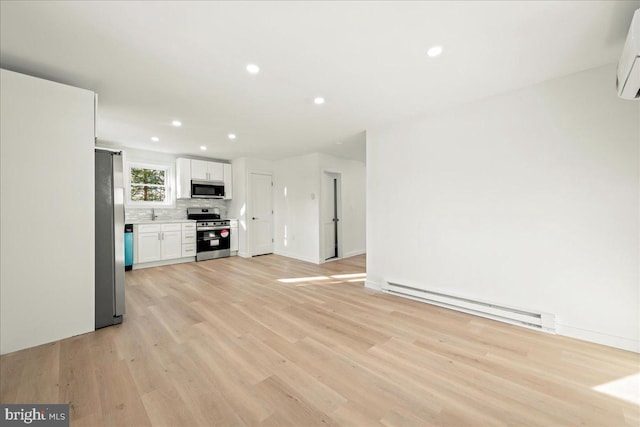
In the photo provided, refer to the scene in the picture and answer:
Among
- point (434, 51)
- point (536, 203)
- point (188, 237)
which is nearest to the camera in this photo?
point (434, 51)

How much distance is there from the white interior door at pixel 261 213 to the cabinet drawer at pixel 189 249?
1.36 m

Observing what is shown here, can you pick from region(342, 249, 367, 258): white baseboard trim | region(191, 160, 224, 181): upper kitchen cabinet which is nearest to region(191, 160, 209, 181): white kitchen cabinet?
region(191, 160, 224, 181): upper kitchen cabinet

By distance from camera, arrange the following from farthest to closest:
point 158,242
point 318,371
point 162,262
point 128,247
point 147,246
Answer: point 162,262, point 158,242, point 147,246, point 128,247, point 318,371

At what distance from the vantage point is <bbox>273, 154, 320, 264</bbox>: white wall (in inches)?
226

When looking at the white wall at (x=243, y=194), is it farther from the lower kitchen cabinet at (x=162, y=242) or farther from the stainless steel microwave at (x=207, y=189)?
the lower kitchen cabinet at (x=162, y=242)

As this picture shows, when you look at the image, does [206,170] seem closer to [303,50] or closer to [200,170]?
[200,170]

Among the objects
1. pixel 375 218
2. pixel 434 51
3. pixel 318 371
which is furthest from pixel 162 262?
pixel 434 51

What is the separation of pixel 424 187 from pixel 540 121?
4.30 ft

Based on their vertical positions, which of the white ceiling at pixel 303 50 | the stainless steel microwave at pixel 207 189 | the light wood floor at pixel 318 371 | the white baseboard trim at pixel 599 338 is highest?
the white ceiling at pixel 303 50

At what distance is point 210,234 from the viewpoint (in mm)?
6008

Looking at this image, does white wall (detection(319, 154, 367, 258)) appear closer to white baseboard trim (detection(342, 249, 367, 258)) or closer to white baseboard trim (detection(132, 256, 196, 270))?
white baseboard trim (detection(342, 249, 367, 258))

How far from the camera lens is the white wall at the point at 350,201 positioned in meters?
6.09

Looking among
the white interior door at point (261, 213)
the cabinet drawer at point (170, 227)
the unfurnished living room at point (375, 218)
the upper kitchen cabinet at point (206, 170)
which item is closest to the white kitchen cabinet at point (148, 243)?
the cabinet drawer at point (170, 227)

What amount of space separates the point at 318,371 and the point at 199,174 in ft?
18.2
